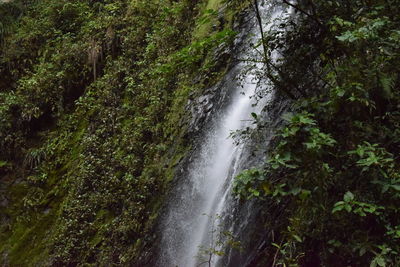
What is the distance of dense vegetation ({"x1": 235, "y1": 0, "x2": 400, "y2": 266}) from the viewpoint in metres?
2.42

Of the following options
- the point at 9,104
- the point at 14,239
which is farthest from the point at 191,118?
the point at 9,104

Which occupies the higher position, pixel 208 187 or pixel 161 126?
pixel 161 126

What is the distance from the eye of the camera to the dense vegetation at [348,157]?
2418 millimetres

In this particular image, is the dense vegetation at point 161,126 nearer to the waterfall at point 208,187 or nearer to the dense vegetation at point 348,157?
the dense vegetation at point 348,157

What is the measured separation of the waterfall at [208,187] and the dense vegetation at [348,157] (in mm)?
1404

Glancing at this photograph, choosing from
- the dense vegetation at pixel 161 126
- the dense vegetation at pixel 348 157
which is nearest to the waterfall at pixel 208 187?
the dense vegetation at pixel 161 126

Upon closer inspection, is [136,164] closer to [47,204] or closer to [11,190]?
[47,204]

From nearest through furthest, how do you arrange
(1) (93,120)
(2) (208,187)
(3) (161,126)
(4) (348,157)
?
1. (4) (348,157)
2. (2) (208,187)
3. (3) (161,126)
4. (1) (93,120)

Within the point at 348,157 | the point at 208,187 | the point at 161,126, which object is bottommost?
the point at 208,187

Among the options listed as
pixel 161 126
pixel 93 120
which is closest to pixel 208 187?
pixel 161 126

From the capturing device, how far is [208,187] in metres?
4.96

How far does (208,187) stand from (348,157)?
2.54 m

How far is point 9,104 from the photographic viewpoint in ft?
26.9

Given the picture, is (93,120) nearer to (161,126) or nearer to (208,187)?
(161,126)
